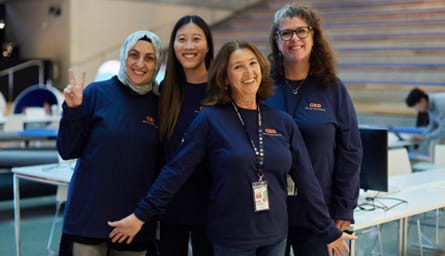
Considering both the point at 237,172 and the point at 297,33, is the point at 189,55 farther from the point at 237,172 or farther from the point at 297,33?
the point at 237,172

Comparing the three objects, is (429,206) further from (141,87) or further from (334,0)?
(334,0)

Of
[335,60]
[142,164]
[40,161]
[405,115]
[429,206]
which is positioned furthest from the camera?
[405,115]

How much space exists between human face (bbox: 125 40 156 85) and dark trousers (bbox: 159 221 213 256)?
1.98 ft

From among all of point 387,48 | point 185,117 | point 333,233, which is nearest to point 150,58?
point 185,117

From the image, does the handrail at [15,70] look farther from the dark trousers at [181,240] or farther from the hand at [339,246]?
the hand at [339,246]

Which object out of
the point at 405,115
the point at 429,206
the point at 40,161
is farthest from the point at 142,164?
the point at 405,115

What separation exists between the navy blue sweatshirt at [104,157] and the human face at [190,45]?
0.95 feet

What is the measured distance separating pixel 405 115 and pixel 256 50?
7.99 m

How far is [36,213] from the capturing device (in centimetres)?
582

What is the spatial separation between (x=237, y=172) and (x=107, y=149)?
53cm

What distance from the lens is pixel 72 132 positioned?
2273mm

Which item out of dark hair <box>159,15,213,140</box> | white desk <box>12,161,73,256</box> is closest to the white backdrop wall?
white desk <box>12,161,73,256</box>

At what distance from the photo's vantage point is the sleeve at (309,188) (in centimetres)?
227

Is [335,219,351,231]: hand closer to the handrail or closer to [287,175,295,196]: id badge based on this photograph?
[287,175,295,196]: id badge
